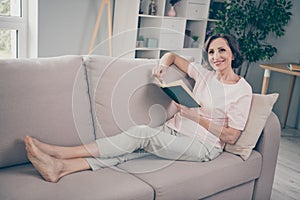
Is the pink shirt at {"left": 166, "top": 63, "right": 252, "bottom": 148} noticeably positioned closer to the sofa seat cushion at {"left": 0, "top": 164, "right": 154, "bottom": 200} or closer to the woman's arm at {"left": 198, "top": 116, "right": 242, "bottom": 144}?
the woman's arm at {"left": 198, "top": 116, "right": 242, "bottom": 144}

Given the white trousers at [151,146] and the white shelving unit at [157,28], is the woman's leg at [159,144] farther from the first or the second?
the white shelving unit at [157,28]

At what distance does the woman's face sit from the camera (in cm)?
201

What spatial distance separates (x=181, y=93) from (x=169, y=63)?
0.36 metres

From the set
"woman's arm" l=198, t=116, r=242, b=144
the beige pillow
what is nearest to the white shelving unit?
the beige pillow

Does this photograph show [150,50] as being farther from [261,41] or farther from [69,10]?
[261,41]

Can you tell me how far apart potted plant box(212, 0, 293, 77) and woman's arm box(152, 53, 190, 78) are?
192 centimetres

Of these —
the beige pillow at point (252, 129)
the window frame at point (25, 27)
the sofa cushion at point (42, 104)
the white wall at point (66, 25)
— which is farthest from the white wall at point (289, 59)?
the sofa cushion at point (42, 104)

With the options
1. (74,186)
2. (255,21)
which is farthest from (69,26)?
(74,186)

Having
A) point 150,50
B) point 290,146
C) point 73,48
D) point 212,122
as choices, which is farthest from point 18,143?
point 290,146

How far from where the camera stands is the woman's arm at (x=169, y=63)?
2018mm

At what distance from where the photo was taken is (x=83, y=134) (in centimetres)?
178

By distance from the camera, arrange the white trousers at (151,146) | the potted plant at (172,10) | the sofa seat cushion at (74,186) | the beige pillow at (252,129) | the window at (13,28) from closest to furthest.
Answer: the sofa seat cushion at (74,186), the white trousers at (151,146), the beige pillow at (252,129), the window at (13,28), the potted plant at (172,10)

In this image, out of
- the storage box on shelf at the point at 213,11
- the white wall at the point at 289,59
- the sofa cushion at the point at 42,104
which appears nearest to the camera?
the sofa cushion at the point at 42,104

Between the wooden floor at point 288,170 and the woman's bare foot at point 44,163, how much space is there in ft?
4.72
